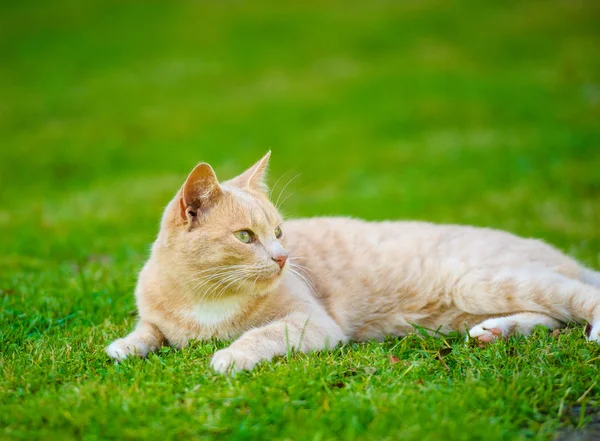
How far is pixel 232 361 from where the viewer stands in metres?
3.14

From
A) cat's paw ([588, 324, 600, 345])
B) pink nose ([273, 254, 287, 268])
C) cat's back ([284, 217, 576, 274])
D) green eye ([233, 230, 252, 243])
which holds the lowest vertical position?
cat's paw ([588, 324, 600, 345])

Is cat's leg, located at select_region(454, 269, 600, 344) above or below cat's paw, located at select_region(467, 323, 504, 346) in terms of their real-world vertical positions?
above

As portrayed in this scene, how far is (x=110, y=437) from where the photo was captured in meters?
2.62

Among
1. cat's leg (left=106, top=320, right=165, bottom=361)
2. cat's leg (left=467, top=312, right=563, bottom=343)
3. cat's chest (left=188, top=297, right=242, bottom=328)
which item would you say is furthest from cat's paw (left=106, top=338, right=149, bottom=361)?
cat's leg (left=467, top=312, right=563, bottom=343)

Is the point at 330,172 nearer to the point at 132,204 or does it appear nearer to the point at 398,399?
the point at 132,204

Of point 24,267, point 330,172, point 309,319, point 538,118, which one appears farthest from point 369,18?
point 309,319

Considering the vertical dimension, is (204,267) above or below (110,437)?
above

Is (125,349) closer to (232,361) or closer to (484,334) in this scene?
(232,361)

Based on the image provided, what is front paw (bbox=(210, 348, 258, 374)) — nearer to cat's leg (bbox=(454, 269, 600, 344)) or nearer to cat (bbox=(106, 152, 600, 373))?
cat (bbox=(106, 152, 600, 373))

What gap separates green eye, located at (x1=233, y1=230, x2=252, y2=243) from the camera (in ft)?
11.7

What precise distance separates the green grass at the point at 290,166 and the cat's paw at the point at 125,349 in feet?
0.28

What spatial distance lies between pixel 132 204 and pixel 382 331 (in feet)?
20.4

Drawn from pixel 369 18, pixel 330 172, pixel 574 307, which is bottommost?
pixel 330 172

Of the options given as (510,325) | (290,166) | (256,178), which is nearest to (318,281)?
(256,178)
